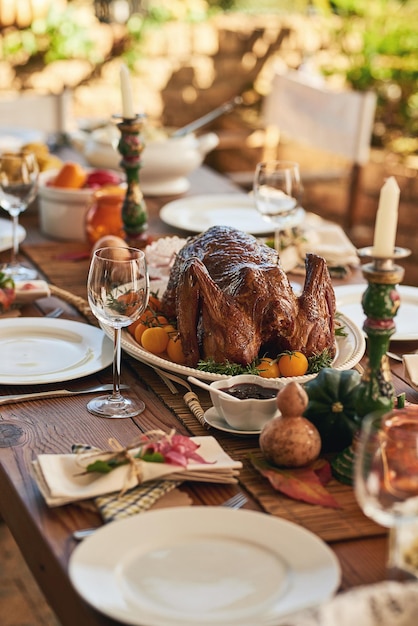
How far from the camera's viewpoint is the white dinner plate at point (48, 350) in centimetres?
158

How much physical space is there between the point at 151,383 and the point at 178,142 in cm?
149

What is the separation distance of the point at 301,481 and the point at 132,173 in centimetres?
116

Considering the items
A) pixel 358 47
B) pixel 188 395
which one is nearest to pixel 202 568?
pixel 188 395

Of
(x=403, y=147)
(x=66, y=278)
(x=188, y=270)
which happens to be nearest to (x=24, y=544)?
(x=188, y=270)

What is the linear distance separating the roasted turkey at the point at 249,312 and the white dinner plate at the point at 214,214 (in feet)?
3.11

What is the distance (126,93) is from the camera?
2.06 m

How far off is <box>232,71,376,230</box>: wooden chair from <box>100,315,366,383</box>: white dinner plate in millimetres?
2230

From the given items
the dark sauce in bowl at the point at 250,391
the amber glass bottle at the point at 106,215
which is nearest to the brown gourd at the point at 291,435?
the dark sauce in bowl at the point at 250,391

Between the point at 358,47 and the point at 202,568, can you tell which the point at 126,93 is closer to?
the point at 202,568

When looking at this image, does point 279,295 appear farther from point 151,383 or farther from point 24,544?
point 24,544

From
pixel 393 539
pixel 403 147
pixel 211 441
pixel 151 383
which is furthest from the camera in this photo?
pixel 403 147

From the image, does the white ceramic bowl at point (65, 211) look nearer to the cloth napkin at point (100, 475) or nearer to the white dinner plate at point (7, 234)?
the white dinner plate at point (7, 234)

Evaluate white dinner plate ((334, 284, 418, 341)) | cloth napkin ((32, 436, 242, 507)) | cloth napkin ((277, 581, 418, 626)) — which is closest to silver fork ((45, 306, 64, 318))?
white dinner plate ((334, 284, 418, 341))

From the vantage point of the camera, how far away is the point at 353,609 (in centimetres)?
86
